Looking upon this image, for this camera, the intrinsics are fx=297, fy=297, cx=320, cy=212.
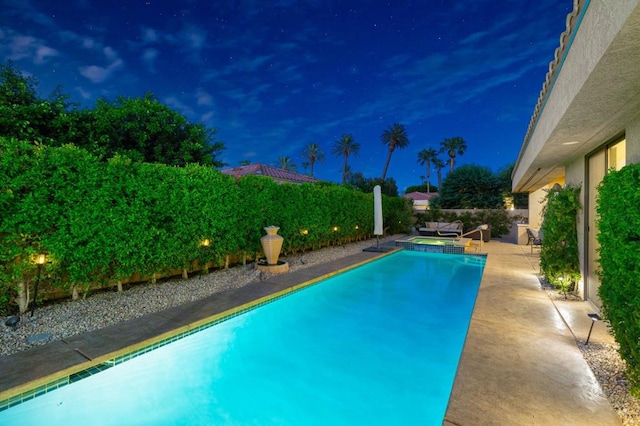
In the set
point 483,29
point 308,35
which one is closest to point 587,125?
point 308,35

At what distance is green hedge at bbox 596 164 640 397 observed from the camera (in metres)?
2.61

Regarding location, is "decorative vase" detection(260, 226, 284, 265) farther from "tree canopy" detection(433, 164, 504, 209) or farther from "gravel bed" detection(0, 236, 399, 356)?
"tree canopy" detection(433, 164, 504, 209)

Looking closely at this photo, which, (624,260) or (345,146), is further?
(345,146)

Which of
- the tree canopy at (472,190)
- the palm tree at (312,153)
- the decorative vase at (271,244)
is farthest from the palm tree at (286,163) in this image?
the decorative vase at (271,244)

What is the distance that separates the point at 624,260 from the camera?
9.10ft

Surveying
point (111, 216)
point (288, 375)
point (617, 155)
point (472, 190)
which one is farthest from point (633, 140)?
point (472, 190)

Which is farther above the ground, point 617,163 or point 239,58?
point 239,58

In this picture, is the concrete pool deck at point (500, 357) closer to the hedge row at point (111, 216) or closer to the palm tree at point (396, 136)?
the hedge row at point (111, 216)

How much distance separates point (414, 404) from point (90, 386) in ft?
12.6

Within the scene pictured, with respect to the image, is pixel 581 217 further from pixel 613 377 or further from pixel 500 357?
pixel 500 357

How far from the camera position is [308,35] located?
35.1 m

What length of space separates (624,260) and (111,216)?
24.6ft

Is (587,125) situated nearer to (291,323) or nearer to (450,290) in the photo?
(450,290)

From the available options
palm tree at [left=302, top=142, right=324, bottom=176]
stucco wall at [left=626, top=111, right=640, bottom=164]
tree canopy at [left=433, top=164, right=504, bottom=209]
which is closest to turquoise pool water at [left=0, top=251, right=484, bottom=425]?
stucco wall at [left=626, top=111, right=640, bottom=164]
